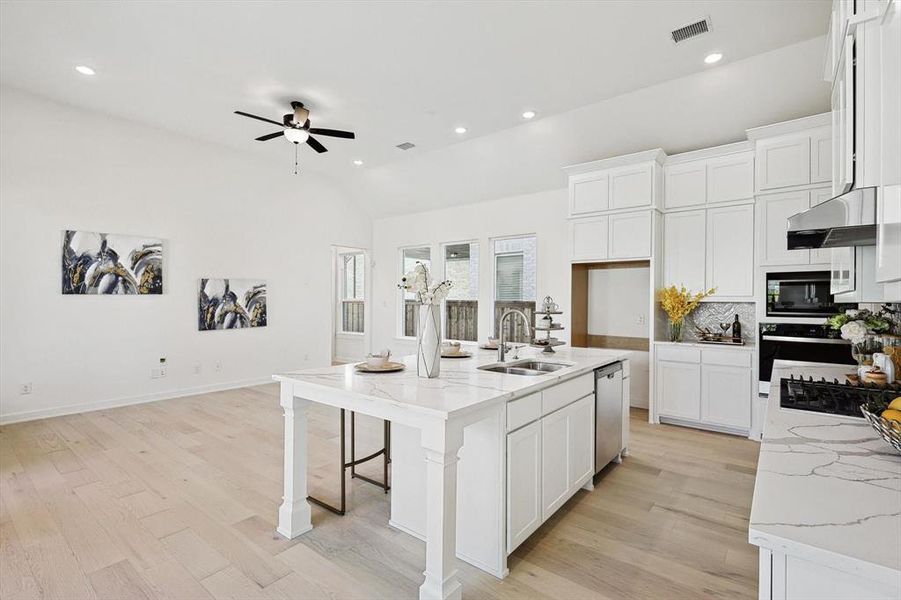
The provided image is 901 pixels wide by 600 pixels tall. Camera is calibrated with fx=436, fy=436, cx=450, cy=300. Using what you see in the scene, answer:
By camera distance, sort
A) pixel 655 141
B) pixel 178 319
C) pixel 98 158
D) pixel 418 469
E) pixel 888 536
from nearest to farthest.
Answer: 1. pixel 888 536
2. pixel 418 469
3. pixel 655 141
4. pixel 98 158
5. pixel 178 319

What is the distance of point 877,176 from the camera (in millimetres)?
1177

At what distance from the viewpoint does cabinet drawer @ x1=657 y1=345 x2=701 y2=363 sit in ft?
14.7

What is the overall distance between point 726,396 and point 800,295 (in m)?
1.15

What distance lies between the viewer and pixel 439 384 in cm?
223

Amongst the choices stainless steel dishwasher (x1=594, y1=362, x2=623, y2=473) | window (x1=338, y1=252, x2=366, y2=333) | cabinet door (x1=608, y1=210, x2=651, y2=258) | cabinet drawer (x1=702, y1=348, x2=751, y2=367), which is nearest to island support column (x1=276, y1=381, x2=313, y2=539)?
stainless steel dishwasher (x1=594, y1=362, x2=623, y2=473)

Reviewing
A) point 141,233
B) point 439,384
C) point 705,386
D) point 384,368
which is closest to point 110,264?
point 141,233

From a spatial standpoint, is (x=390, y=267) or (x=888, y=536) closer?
(x=888, y=536)

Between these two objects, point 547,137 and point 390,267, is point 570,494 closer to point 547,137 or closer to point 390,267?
point 547,137

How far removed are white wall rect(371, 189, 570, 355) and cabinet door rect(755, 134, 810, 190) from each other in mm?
2167

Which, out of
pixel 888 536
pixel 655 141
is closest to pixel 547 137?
pixel 655 141

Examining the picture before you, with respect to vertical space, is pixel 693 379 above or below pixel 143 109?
below

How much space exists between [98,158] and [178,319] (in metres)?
2.11

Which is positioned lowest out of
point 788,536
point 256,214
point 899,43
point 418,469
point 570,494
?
point 570,494

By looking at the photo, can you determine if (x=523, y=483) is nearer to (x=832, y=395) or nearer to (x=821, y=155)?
(x=832, y=395)
